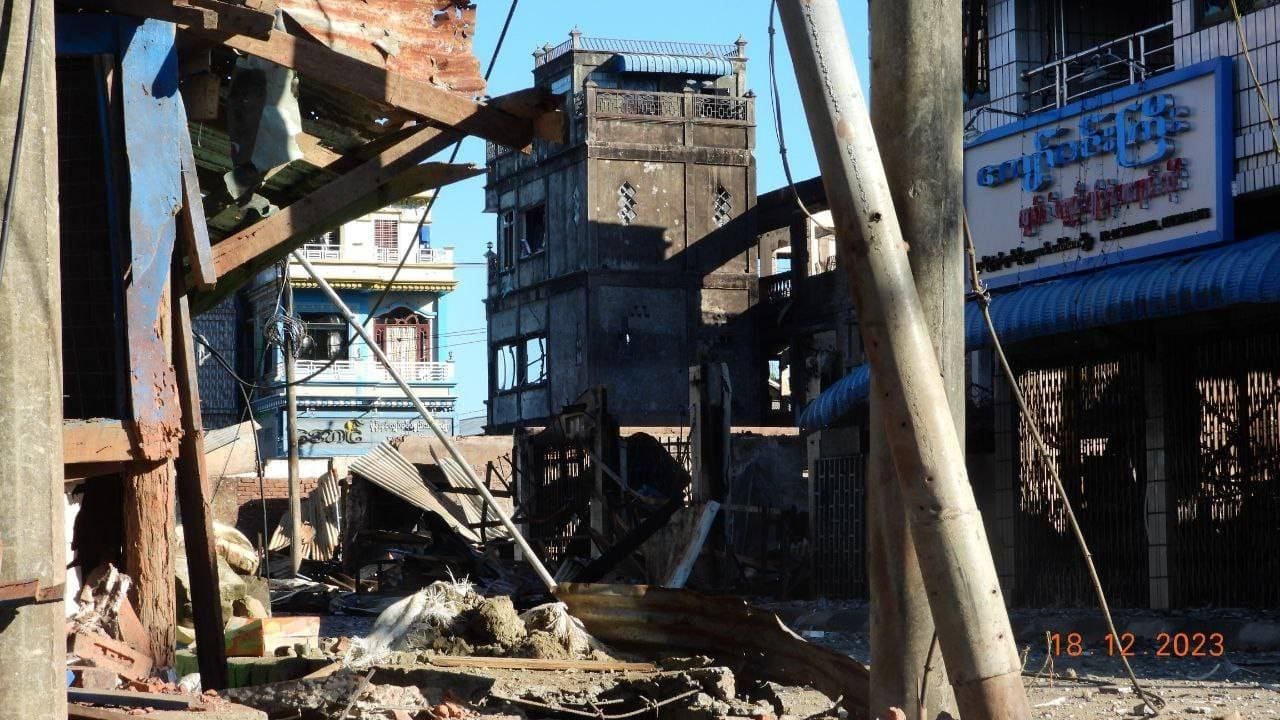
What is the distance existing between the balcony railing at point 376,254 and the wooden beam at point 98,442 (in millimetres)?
45928

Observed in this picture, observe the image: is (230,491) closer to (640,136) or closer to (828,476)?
(640,136)

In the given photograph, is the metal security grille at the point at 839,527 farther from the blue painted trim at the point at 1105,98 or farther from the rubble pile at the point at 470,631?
the rubble pile at the point at 470,631

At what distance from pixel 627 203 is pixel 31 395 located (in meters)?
37.3

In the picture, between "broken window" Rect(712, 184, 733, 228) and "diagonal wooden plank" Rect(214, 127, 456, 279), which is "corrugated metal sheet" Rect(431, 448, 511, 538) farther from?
"diagonal wooden plank" Rect(214, 127, 456, 279)

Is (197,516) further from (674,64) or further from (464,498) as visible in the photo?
(674,64)

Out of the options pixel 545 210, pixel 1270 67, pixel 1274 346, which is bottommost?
pixel 1274 346

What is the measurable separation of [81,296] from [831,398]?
42.7 ft

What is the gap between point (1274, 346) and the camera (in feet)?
44.9

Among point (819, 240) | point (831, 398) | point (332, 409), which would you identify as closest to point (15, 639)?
point (831, 398)

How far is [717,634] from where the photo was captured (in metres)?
8.13

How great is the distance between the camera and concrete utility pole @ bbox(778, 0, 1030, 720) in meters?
4.34

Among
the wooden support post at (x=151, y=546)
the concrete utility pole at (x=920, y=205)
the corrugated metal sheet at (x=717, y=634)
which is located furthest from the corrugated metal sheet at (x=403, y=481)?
the concrete utility pole at (x=920, y=205)

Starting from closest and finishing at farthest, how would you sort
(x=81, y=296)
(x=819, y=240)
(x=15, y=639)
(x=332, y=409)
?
(x=15, y=639) < (x=81, y=296) < (x=819, y=240) < (x=332, y=409)
